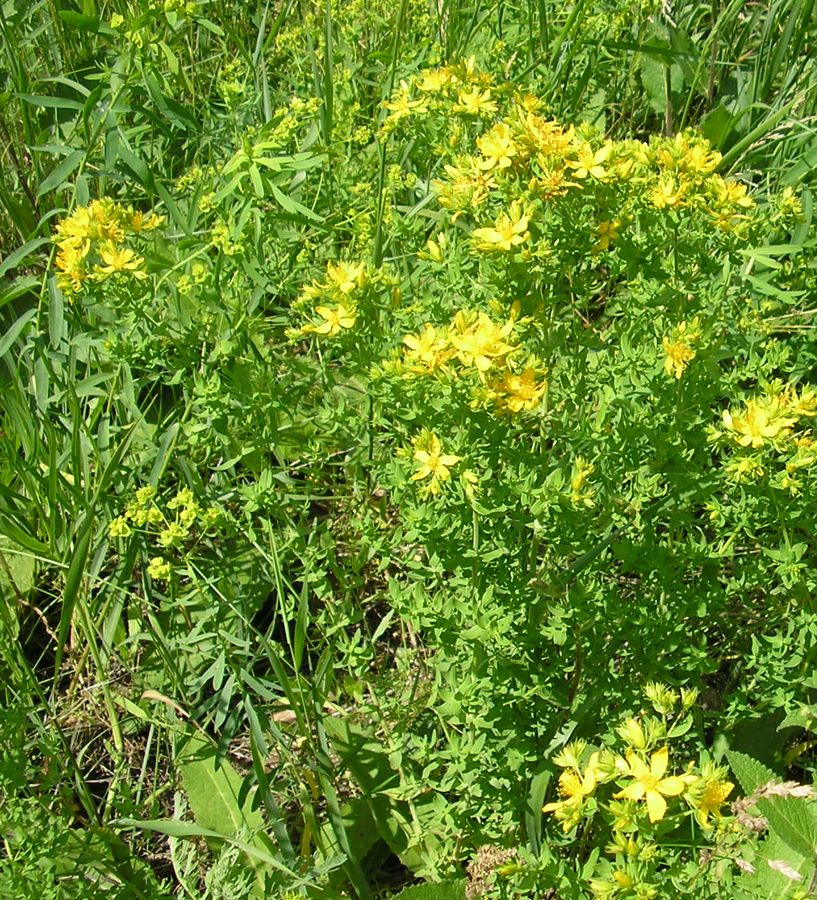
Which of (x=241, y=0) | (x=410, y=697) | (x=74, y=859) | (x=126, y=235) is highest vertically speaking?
(x=241, y=0)

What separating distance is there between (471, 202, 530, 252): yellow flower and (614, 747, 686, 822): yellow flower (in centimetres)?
92

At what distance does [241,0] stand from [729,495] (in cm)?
272

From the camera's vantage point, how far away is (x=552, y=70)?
3199mm

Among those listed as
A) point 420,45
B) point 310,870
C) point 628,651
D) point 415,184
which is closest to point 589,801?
point 628,651

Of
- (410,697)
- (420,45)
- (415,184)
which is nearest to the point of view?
(410,697)

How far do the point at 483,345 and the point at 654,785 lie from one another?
78cm

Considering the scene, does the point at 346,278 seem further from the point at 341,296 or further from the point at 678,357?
the point at 678,357

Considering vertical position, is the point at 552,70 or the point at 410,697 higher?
the point at 552,70

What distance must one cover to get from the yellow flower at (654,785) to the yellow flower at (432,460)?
0.57 m

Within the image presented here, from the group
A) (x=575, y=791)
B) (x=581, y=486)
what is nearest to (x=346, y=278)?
(x=581, y=486)

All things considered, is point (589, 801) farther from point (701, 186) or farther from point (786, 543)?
point (701, 186)

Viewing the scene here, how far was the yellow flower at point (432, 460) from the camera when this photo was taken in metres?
1.90

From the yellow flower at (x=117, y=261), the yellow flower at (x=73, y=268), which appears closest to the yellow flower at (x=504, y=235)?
the yellow flower at (x=117, y=261)

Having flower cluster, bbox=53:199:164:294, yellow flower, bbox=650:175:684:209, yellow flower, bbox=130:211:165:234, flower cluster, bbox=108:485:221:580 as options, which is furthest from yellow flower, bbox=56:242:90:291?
yellow flower, bbox=650:175:684:209
